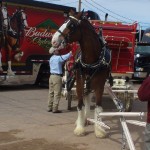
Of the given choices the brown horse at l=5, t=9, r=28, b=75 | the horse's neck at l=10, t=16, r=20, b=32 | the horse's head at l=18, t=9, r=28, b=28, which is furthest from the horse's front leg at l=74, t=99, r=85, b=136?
the horse's head at l=18, t=9, r=28, b=28

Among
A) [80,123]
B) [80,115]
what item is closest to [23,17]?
[80,115]

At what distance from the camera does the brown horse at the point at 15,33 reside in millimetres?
16156

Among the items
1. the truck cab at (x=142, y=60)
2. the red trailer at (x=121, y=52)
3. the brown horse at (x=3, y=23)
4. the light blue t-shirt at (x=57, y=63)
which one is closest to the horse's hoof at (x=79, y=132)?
the red trailer at (x=121, y=52)

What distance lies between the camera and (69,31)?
8.22 meters

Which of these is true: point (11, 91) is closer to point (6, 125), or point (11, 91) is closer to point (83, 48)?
point (6, 125)

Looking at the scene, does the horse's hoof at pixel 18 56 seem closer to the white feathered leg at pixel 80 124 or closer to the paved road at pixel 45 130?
the paved road at pixel 45 130

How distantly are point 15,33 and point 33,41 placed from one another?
0.96 m

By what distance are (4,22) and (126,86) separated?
6.50 meters

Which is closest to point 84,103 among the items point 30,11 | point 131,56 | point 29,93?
point 131,56

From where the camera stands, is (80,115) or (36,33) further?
(36,33)

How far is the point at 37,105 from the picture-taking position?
12.9 meters

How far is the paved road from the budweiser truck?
10.4ft

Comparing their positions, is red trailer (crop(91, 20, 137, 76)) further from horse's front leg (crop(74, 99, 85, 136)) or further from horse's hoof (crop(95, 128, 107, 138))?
horse's hoof (crop(95, 128, 107, 138))

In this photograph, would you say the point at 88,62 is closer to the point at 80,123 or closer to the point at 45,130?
the point at 80,123
